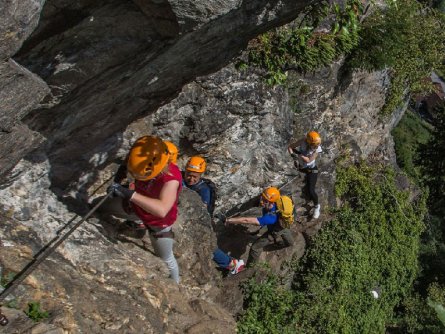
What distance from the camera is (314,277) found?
12.8m

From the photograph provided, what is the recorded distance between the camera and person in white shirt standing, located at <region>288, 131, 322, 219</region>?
1239cm

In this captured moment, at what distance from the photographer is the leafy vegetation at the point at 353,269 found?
9.91m

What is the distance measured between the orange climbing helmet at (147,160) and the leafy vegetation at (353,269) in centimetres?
408

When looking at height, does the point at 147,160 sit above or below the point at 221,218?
above

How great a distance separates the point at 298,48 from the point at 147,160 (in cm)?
746

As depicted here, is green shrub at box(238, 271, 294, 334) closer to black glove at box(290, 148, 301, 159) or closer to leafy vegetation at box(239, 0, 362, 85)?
black glove at box(290, 148, 301, 159)

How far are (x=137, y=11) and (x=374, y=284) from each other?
11.7 metres

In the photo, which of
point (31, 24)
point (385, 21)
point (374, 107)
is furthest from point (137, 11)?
point (374, 107)

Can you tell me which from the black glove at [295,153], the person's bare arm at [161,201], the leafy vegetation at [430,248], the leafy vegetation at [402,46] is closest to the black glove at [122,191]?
the person's bare arm at [161,201]

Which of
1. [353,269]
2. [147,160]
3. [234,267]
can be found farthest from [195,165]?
[353,269]

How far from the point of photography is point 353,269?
1364 centimetres

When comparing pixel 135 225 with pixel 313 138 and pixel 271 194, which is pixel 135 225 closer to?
pixel 271 194

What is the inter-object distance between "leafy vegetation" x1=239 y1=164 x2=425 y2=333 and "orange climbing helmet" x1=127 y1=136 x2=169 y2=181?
408cm

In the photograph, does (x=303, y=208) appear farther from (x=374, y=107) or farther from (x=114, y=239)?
(x=114, y=239)
